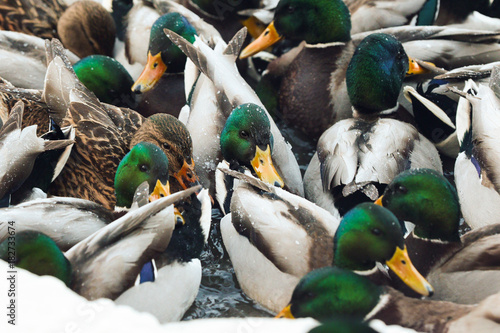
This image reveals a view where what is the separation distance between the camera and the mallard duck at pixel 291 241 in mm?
3758

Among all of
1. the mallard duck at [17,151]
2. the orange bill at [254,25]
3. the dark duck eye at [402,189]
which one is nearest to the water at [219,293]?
the dark duck eye at [402,189]

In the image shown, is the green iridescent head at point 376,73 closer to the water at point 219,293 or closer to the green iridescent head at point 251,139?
the green iridescent head at point 251,139

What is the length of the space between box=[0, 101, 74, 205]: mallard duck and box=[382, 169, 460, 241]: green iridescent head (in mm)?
1913

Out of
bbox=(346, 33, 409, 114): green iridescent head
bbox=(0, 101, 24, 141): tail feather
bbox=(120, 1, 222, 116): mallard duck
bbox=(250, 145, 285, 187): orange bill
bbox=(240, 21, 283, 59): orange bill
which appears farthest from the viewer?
bbox=(240, 21, 283, 59): orange bill

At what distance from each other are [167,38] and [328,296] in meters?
2.86

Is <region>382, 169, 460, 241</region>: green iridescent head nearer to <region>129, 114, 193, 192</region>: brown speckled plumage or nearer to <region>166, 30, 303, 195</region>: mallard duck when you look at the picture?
<region>166, 30, 303, 195</region>: mallard duck

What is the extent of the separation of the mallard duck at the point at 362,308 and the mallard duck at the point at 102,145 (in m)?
1.57

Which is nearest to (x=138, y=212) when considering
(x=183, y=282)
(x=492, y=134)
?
(x=183, y=282)

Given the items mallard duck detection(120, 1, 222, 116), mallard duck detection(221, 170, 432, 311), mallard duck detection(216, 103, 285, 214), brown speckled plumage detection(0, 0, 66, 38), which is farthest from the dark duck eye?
brown speckled plumage detection(0, 0, 66, 38)

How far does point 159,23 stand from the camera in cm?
563

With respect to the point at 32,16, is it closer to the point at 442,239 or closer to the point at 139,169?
the point at 139,169

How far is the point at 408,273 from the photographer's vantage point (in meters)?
3.74

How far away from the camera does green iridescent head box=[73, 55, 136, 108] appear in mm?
5516

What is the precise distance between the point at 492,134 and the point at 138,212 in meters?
2.15
